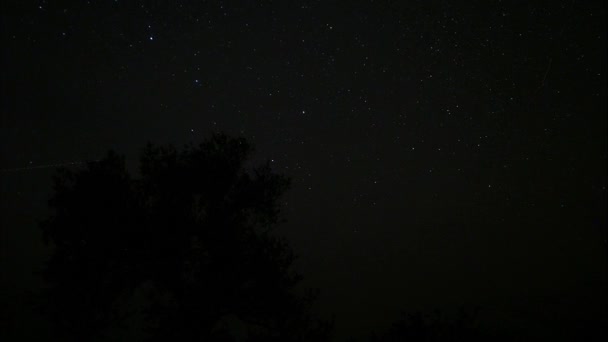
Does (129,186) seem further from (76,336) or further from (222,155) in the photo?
(76,336)

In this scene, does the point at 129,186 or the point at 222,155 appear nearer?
the point at 129,186

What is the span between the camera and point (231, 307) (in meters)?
7.71

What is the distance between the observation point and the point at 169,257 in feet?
24.4

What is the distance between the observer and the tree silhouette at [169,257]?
7.39 meters

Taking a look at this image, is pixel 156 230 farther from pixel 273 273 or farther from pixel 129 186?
pixel 273 273

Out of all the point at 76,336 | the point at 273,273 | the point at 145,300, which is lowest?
the point at 76,336

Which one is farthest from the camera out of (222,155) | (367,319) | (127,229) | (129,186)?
(367,319)

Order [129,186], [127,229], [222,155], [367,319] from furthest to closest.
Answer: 1. [367,319]
2. [222,155]
3. [129,186]
4. [127,229]

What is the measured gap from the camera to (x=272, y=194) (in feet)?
29.1

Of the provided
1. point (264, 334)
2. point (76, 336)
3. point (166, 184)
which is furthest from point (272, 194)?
point (76, 336)

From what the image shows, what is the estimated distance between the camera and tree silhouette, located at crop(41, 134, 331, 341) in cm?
739

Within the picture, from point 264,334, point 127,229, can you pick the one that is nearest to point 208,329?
point 264,334

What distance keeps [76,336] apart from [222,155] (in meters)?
4.34

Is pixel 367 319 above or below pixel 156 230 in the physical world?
above
